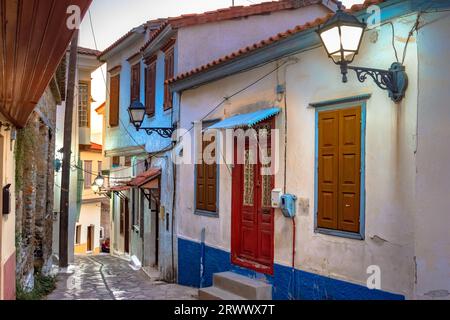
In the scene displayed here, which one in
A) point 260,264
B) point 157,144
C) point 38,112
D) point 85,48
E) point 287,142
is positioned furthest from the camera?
point 85,48

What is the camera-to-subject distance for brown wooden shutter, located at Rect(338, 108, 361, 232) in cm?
617

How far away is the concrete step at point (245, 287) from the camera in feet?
14.8

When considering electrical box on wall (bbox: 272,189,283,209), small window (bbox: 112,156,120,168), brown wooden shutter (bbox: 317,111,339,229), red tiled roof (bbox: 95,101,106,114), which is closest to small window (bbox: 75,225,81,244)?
red tiled roof (bbox: 95,101,106,114)

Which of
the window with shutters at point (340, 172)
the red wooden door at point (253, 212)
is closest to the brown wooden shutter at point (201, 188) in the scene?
the red wooden door at point (253, 212)

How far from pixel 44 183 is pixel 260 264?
5.73 meters

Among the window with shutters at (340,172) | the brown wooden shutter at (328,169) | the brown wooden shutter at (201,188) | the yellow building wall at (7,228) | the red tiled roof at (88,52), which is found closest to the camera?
the window with shutters at (340,172)

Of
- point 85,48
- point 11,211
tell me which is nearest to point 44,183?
point 11,211

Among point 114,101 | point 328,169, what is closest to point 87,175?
point 114,101

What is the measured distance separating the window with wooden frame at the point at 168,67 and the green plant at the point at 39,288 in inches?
195

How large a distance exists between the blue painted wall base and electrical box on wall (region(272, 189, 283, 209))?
3.06 feet

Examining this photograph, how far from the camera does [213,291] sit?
5031 millimetres

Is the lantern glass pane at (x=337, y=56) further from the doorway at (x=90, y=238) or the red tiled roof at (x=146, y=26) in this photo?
the doorway at (x=90, y=238)

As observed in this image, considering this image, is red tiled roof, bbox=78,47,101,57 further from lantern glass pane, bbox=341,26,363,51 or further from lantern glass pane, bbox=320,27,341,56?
lantern glass pane, bbox=341,26,363,51
